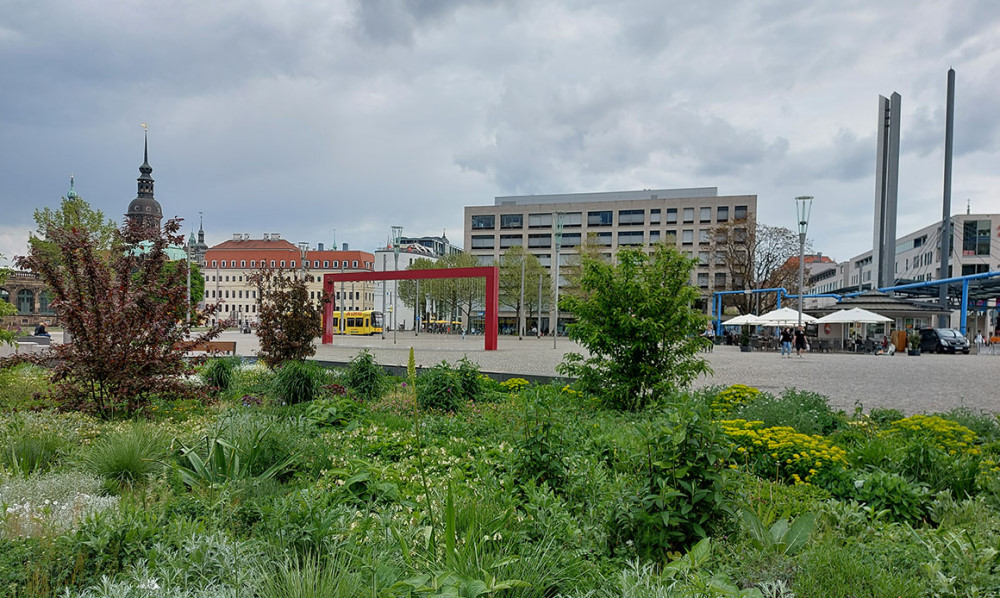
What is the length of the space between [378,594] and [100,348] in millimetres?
7051

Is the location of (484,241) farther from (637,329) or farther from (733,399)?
(733,399)

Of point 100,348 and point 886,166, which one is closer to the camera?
point 100,348

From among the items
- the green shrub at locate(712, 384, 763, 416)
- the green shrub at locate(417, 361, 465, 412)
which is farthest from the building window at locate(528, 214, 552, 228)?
the green shrub at locate(712, 384, 763, 416)

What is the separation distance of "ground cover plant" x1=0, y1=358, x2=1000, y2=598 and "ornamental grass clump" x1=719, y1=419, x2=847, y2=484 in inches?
0.8

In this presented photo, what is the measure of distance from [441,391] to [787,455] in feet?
16.3

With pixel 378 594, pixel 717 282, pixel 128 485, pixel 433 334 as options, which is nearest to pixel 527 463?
pixel 378 594

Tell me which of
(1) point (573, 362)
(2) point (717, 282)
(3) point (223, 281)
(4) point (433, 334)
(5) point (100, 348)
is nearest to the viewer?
(5) point (100, 348)

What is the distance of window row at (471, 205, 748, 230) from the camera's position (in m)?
82.2

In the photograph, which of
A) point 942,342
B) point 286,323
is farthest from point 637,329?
point 942,342

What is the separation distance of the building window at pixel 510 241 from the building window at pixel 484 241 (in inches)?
60.6

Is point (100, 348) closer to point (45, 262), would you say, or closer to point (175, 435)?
A: point (45, 262)

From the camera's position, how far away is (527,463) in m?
4.24

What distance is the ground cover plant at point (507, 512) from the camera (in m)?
2.81

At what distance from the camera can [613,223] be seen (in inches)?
3489
